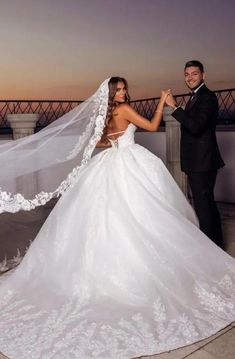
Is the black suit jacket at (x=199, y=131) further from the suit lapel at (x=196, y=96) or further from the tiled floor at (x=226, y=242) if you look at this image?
the tiled floor at (x=226, y=242)

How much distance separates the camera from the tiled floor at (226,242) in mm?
2106

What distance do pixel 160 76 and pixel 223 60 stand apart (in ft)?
5.40

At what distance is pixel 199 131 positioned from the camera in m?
3.49

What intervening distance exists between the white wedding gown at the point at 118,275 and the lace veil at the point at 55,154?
129 mm

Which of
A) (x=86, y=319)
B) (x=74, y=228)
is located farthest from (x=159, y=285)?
(x=74, y=228)

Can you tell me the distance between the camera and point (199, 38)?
28.8 feet

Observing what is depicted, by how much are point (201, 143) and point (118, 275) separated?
1.54 m

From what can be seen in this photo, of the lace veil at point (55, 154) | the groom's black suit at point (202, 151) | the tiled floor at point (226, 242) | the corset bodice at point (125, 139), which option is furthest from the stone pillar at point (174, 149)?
the lace veil at point (55, 154)

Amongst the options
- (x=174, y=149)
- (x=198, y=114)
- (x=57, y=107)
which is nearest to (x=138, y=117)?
(x=198, y=114)

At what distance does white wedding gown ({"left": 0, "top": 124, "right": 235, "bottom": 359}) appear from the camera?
7.39 ft

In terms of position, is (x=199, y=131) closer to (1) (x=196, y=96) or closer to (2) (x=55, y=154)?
(1) (x=196, y=96)

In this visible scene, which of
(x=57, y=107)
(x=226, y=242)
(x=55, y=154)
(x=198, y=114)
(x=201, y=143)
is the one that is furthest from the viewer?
(x=57, y=107)

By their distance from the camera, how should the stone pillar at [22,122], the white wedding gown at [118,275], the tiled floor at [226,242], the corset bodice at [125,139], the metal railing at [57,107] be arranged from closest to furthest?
the tiled floor at [226,242], the white wedding gown at [118,275], the corset bodice at [125,139], the stone pillar at [22,122], the metal railing at [57,107]

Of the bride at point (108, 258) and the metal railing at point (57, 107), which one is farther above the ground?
the metal railing at point (57, 107)
